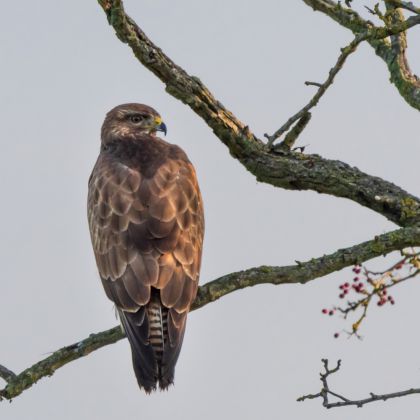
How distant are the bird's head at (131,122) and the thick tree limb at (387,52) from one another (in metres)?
3.02

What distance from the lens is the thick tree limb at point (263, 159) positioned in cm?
756

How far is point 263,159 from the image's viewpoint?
8.02 m

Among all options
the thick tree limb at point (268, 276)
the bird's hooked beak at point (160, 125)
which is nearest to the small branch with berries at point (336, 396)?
the thick tree limb at point (268, 276)

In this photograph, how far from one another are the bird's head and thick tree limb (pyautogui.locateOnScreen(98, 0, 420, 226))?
3.00 m

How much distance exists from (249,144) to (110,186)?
5.23ft

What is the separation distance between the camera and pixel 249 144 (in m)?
8.02

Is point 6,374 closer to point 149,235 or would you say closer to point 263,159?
point 149,235

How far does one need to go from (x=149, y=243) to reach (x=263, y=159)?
123 cm

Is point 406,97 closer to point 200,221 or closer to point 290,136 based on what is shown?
point 290,136

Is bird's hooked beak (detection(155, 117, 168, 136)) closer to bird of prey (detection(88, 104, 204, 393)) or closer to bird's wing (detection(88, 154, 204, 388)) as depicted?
bird of prey (detection(88, 104, 204, 393))

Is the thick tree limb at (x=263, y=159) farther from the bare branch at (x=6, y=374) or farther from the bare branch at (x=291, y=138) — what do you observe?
the bare branch at (x=6, y=374)

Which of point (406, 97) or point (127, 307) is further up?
point (406, 97)

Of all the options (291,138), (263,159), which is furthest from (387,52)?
(263,159)

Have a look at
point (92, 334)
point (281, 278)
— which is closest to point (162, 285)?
point (92, 334)
